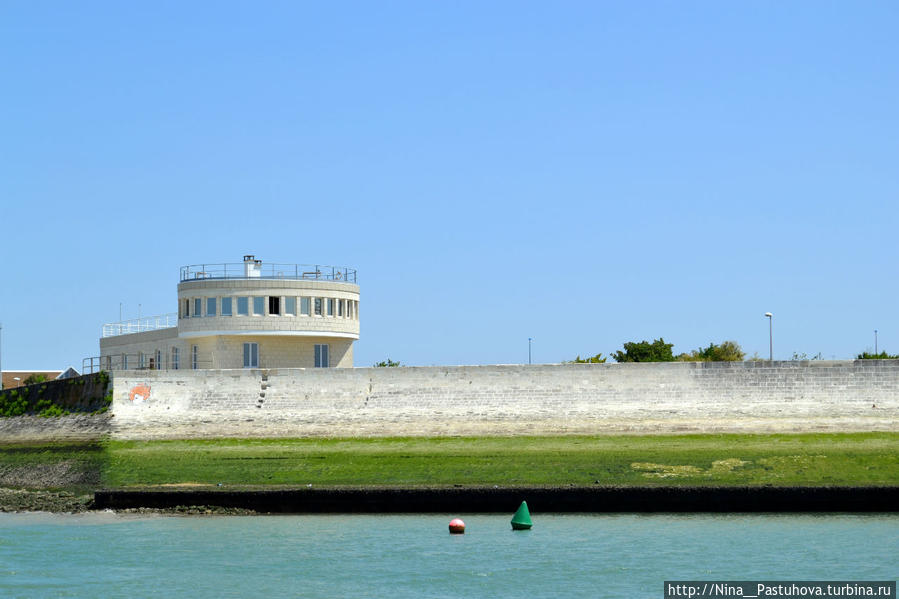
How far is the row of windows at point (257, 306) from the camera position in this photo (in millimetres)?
60219

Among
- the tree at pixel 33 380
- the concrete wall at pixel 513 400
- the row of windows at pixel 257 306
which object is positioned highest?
the row of windows at pixel 257 306

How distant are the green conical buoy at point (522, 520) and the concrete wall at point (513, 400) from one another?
15.7 m

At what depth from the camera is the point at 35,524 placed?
36.5 meters

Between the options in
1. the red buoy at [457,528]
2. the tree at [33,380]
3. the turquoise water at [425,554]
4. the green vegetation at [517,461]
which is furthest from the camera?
the tree at [33,380]

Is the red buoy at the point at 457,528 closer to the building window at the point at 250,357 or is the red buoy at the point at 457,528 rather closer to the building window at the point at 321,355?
the building window at the point at 250,357

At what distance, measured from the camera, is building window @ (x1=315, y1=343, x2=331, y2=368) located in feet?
204

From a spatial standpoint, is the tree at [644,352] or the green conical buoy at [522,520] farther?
the tree at [644,352]

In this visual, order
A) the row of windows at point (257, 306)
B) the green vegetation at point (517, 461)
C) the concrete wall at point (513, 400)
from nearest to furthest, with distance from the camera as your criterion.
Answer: the green vegetation at point (517, 461) → the concrete wall at point (513, 400) → the row of windows at point (257, 306)

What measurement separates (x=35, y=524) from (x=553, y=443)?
19.0m

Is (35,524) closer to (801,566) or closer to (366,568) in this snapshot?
(366,568)

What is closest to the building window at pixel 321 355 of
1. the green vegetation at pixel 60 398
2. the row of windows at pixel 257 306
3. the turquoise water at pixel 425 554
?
the row of windows at pixel 257 306

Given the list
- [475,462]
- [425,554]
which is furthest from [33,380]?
[425,554]

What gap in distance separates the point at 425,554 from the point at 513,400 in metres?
21.4

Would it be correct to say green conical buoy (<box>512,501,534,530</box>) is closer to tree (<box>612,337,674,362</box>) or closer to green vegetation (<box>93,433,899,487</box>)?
green vegetation (<box>93,433,899,487</box>)
